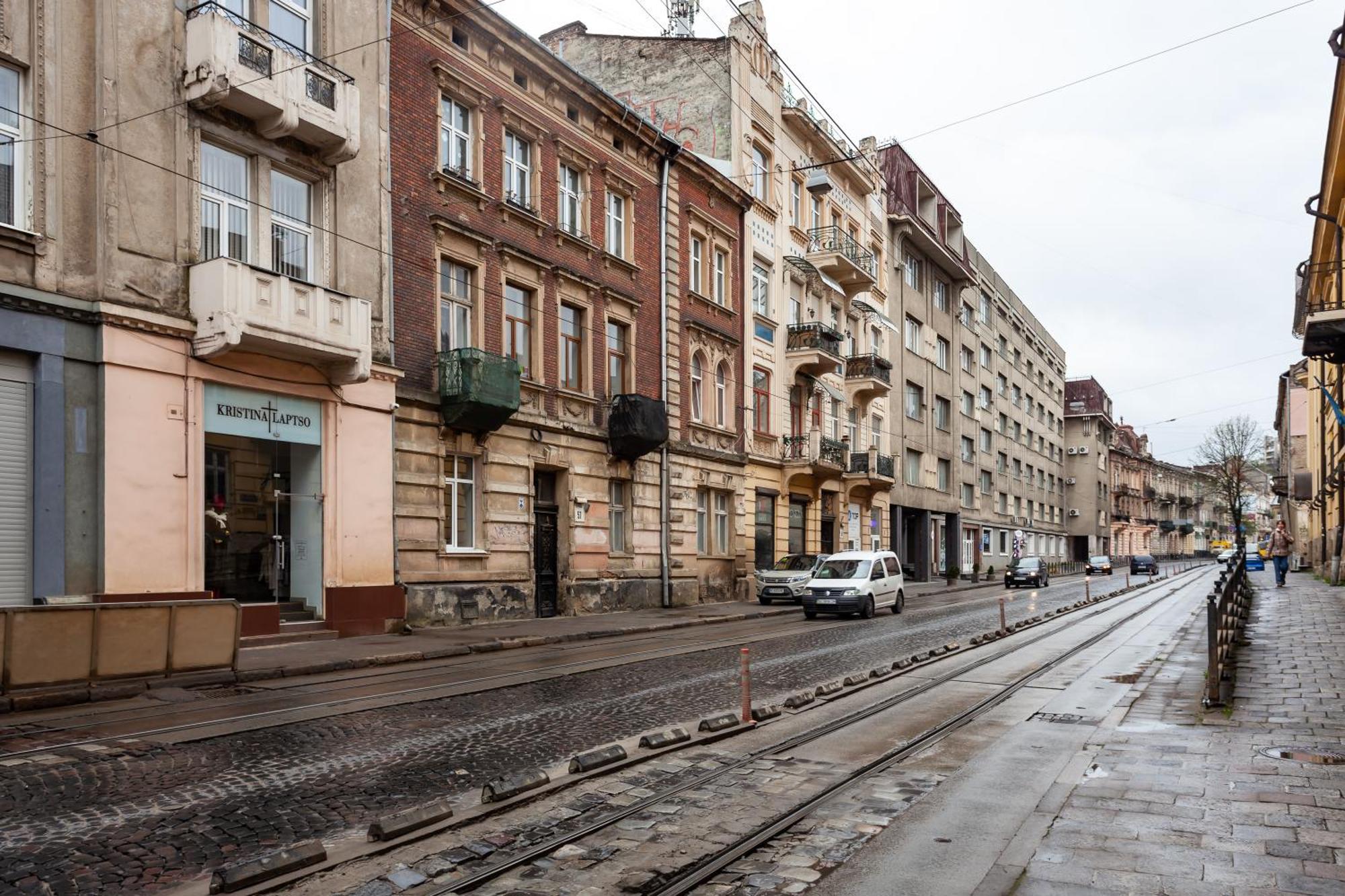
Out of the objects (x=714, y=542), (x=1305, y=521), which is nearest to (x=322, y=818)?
(x=714, y=542)

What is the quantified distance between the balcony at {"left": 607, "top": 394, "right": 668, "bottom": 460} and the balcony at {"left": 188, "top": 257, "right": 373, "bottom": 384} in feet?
27.9

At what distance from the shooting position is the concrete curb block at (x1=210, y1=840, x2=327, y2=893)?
4965 mm

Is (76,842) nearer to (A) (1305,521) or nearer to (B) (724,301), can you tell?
(B) (724,301)

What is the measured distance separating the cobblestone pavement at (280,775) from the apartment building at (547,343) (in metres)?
8.98

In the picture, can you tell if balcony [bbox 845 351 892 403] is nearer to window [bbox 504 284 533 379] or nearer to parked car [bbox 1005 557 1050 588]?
parked car [bbox 1005 557 1050 588]

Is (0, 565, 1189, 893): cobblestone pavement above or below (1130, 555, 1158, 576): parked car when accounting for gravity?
above

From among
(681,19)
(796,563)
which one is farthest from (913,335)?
(796,563)

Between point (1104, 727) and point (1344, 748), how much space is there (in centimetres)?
189

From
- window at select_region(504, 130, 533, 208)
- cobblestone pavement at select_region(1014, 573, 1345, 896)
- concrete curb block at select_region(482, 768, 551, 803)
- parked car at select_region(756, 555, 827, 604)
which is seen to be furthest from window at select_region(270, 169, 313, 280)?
parked car at select_region(756, 555, 827, 604)

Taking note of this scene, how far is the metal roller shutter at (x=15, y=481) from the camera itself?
1343cm

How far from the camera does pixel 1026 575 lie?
142 ft

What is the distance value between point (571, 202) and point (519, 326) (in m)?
3.96

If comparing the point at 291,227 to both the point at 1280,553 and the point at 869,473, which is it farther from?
the point at 1280,553

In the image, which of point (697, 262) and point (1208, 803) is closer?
point (1208, 803)
